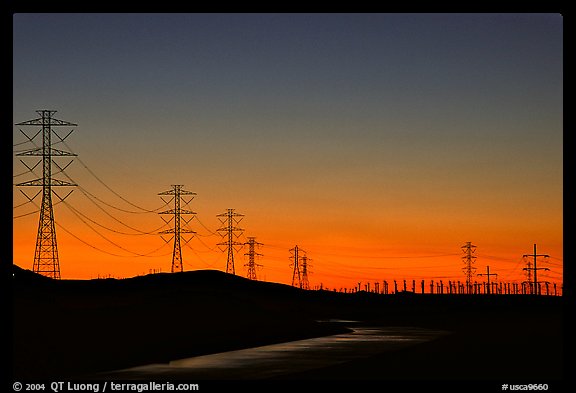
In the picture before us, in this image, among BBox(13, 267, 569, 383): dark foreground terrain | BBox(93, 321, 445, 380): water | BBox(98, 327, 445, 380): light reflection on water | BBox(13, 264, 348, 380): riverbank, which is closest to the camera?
BBox(93, 321, 445, 380): water

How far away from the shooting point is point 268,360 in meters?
47.0

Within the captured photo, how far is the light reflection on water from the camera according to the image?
3931 centimetres

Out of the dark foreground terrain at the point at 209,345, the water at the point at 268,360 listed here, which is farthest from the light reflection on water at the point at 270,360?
the dark foreground terrain at the point at 209,345

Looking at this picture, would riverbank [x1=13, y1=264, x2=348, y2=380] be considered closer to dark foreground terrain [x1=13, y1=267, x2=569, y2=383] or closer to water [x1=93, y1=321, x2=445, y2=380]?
dark foreground terrain [x1=13, y1=267, x2=569, y2=383]

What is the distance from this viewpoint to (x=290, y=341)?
66.1 meters

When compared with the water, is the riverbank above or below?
above

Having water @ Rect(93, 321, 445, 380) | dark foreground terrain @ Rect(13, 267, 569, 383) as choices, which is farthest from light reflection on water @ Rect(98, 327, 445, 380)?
dark foreground terrain @ Rect(13, 267, 569, 383)

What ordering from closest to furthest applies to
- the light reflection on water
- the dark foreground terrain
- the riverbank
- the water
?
the water, the light reflection on water, the dark foreground terrain, the riverbank

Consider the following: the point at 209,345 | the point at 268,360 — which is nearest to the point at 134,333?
the point at 209,345

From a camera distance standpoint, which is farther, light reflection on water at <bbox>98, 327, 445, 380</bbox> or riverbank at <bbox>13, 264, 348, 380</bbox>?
riverbank at <bbox>13, 264, 348, 380</bbox>

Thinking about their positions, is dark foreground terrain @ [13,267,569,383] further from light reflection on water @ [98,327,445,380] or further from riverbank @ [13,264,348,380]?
light reflection on water @ [98,327,445,380]

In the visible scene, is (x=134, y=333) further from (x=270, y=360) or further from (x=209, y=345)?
(x=270, y=360)
